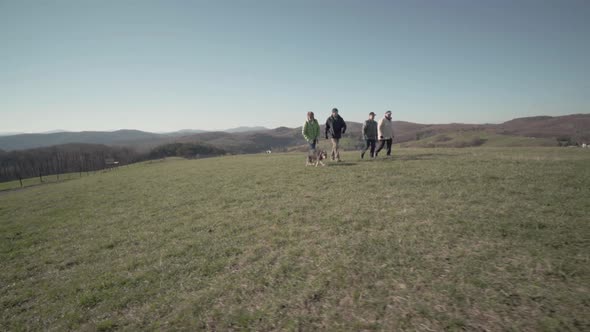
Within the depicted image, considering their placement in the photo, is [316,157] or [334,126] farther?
[316,157]

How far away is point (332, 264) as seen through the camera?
470cm

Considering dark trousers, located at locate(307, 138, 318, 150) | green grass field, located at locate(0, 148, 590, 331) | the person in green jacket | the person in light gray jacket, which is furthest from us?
the person in light gray jacket

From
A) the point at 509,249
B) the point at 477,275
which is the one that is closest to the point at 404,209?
the point at 509,249

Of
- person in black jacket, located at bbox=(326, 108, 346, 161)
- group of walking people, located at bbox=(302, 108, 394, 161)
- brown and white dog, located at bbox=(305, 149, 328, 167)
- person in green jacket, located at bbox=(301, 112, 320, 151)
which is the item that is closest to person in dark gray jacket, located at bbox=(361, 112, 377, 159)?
group of walking people, located at bbox=(302, 108, 394, 161)

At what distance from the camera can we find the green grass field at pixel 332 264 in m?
3.46

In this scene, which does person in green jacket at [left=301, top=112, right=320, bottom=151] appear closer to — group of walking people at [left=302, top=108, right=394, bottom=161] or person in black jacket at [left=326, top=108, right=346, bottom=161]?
group of walking people at [left=302, top=108, right=394, bottom=161]

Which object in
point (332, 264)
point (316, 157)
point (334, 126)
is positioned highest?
point (334, 126)

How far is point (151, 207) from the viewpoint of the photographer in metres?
11.2

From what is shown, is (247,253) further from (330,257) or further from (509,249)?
(509,249)

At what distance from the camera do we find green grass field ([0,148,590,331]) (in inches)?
136

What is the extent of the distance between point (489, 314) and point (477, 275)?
895 millimetres

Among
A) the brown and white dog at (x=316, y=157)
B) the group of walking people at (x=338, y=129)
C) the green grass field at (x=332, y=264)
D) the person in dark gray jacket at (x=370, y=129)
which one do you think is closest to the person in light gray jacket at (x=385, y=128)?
the group of walking people at (x=338, y=129)

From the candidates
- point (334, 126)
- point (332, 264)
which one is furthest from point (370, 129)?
point (332, 264)

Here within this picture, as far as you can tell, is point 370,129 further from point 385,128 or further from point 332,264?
point 332,264
